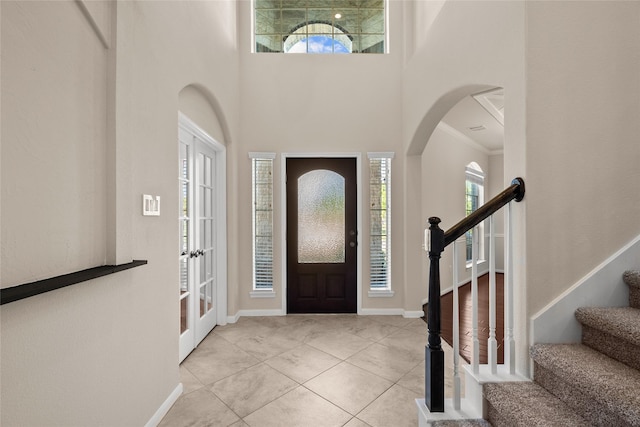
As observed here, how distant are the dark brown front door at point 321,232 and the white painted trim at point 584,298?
7.51 feet

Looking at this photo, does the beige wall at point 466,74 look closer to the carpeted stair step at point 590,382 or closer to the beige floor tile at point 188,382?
the carpeted stair step at point 590,382

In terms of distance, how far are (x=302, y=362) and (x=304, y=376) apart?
8.6 inches

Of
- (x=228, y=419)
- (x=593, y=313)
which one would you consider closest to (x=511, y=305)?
(x=593, y=313)

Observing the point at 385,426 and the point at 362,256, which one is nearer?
the point at 385,426

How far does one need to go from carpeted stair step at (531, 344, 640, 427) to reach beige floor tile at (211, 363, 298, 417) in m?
1.57

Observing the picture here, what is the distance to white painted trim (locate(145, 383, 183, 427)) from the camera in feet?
5.60

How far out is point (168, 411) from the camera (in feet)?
6.08

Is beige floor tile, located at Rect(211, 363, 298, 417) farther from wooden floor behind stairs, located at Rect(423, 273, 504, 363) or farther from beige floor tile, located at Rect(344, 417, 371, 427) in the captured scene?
wooden floor behind stairs, located at Rect(423, 273, 504, 363)

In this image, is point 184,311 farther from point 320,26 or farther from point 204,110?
point 320,26

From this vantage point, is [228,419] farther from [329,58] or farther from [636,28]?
[329,58]

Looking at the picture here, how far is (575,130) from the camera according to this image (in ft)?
5.06

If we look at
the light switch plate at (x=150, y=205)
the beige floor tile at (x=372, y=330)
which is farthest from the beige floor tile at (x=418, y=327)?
the light switch plate at (x=150, y=205)

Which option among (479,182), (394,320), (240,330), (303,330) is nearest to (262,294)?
(240,330)

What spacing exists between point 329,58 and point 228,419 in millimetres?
3851
